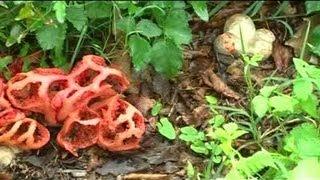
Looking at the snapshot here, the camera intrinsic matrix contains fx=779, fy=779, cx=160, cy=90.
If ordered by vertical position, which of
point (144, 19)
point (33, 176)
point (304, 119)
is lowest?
point (33, 176)

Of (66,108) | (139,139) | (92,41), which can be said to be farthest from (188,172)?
(92,41)

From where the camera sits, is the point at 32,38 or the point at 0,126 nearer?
the point at 0,126

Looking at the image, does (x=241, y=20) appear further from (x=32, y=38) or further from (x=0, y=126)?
(x=0, y=126)

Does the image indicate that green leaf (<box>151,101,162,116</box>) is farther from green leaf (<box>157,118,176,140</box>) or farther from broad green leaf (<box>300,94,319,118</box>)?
broad green leaf (<box>300,94,319,118</box>)

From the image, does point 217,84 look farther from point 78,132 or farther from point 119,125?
point 78,132

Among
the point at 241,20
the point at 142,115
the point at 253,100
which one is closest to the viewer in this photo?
the point at 253,100

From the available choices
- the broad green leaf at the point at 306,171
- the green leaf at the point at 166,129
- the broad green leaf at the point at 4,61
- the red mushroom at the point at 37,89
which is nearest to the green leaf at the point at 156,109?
the green leaf at the point at 166,129

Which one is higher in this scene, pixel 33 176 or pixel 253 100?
pixel 253 100

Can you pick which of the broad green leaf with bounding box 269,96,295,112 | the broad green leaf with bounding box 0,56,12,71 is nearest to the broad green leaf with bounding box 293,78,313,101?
the broad green leaf with bounding box 269,96,295,112
